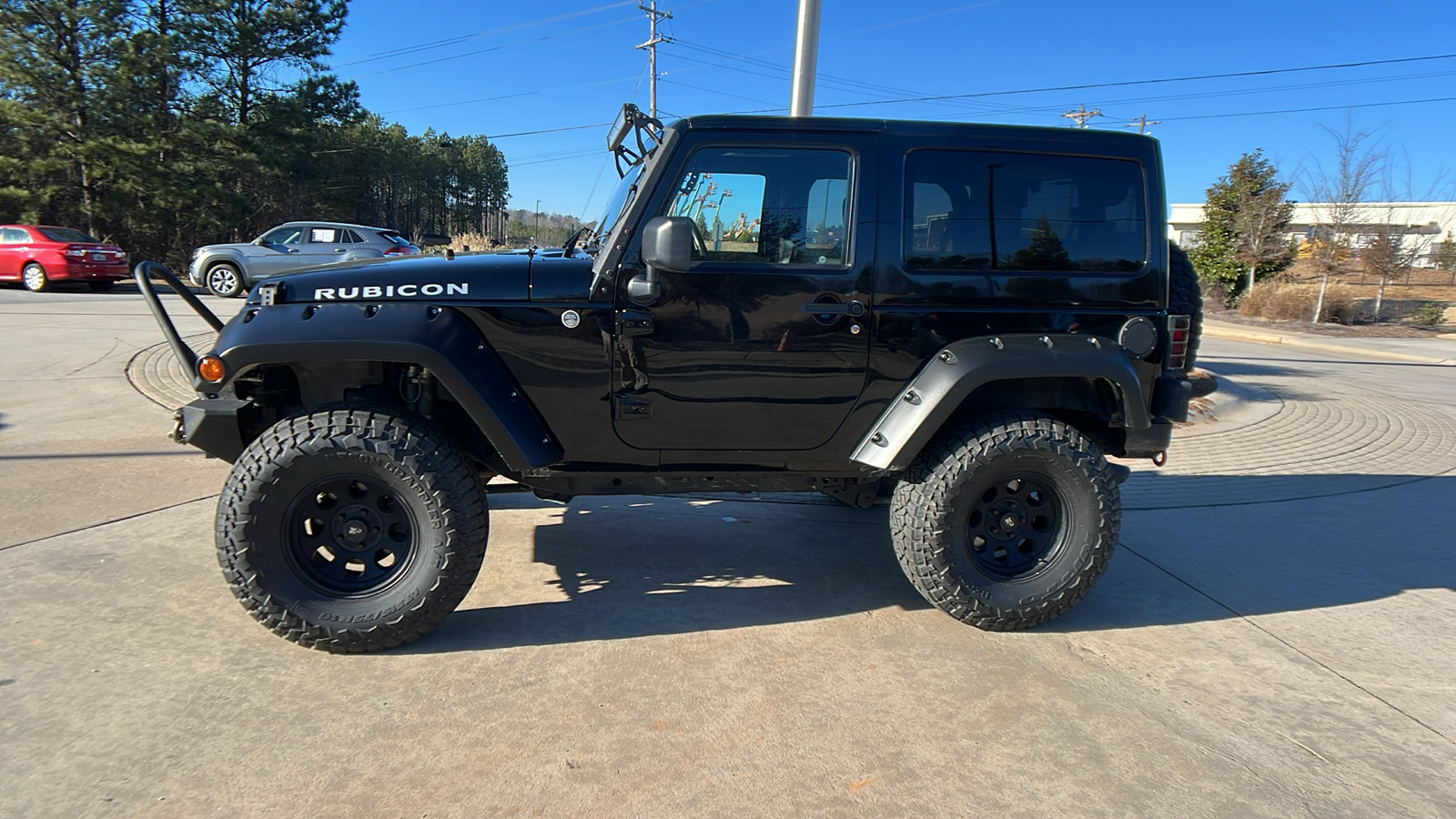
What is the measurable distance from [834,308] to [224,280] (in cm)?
1627

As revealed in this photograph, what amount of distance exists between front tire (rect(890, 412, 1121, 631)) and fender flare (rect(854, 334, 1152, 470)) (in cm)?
21

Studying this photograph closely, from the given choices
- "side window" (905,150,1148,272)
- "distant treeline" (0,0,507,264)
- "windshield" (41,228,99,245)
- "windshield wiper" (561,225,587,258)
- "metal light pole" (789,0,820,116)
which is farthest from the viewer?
"distant treeline" (0,0,507,264)

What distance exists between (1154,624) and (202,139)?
1157 inches

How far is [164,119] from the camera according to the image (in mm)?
25141

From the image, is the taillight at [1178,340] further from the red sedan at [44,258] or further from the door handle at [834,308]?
the red sedan at [44,258]

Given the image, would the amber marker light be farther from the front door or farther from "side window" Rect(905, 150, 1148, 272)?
"side window" Rect(905, 150, 1148, 272)

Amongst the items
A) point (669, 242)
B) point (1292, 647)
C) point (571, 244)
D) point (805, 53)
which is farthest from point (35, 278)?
point (1292, 647)

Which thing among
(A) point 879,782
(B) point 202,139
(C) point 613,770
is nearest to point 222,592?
(C) point 613,770

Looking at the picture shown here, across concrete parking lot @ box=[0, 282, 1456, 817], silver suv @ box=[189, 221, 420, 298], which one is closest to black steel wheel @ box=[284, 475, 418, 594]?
concrete parking lot @ box=[0, 282, 1456, 817]

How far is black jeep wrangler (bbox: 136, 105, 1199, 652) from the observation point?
3047 millimetres

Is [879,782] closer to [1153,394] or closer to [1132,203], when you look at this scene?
[1153,394]

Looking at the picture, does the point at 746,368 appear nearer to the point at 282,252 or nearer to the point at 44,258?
the point at 282,252

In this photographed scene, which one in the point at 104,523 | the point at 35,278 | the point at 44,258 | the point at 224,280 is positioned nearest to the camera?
the point at 104,523

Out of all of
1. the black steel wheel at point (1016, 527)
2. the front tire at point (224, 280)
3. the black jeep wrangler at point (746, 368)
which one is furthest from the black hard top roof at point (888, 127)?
the front tire at point (224, 280)
